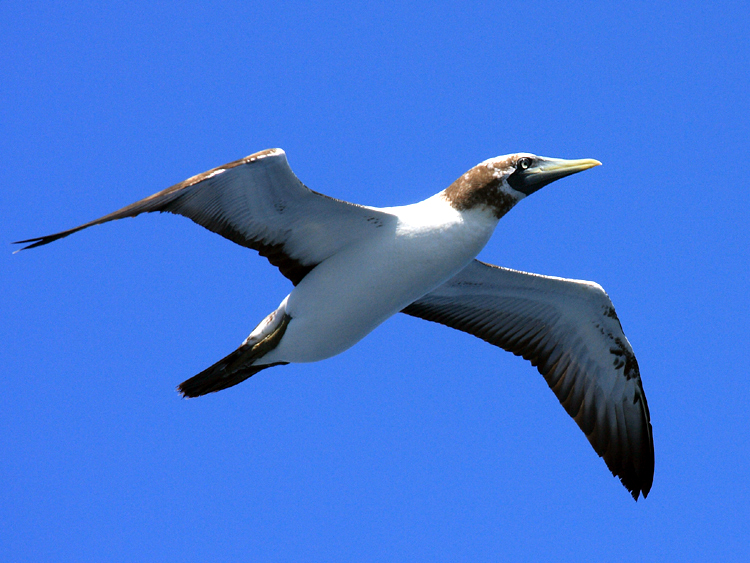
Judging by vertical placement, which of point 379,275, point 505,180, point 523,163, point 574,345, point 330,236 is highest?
point 523,163

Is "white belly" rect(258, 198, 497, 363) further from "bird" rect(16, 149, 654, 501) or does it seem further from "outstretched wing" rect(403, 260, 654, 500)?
"outstretched wing" rect(403, 260, 654, 500)

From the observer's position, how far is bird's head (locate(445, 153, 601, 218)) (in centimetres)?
972

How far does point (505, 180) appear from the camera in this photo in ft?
32.1

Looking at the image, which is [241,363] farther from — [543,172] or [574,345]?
[574,345]

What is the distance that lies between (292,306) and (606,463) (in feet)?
18.3

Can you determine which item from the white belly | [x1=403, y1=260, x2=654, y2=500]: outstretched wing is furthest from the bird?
[x1=403, y1=260, x2=654, y2=500]: outstretched wing

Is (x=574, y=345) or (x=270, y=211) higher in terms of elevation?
(x=270, y=211)

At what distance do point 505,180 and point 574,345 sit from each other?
3.82 m

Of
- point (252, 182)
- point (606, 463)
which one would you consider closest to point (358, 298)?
point (252, 182)

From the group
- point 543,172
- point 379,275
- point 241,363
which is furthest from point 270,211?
point 543,172

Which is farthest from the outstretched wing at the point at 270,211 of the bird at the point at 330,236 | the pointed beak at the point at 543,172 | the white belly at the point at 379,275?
the pointed beak at the point at 543,172

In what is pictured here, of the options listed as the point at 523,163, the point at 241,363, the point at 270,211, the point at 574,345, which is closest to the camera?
the point at 270,211

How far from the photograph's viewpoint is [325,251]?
1020 centimetres

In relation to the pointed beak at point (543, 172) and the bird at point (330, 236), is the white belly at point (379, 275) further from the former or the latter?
the pointed beak at point (543, 172)
